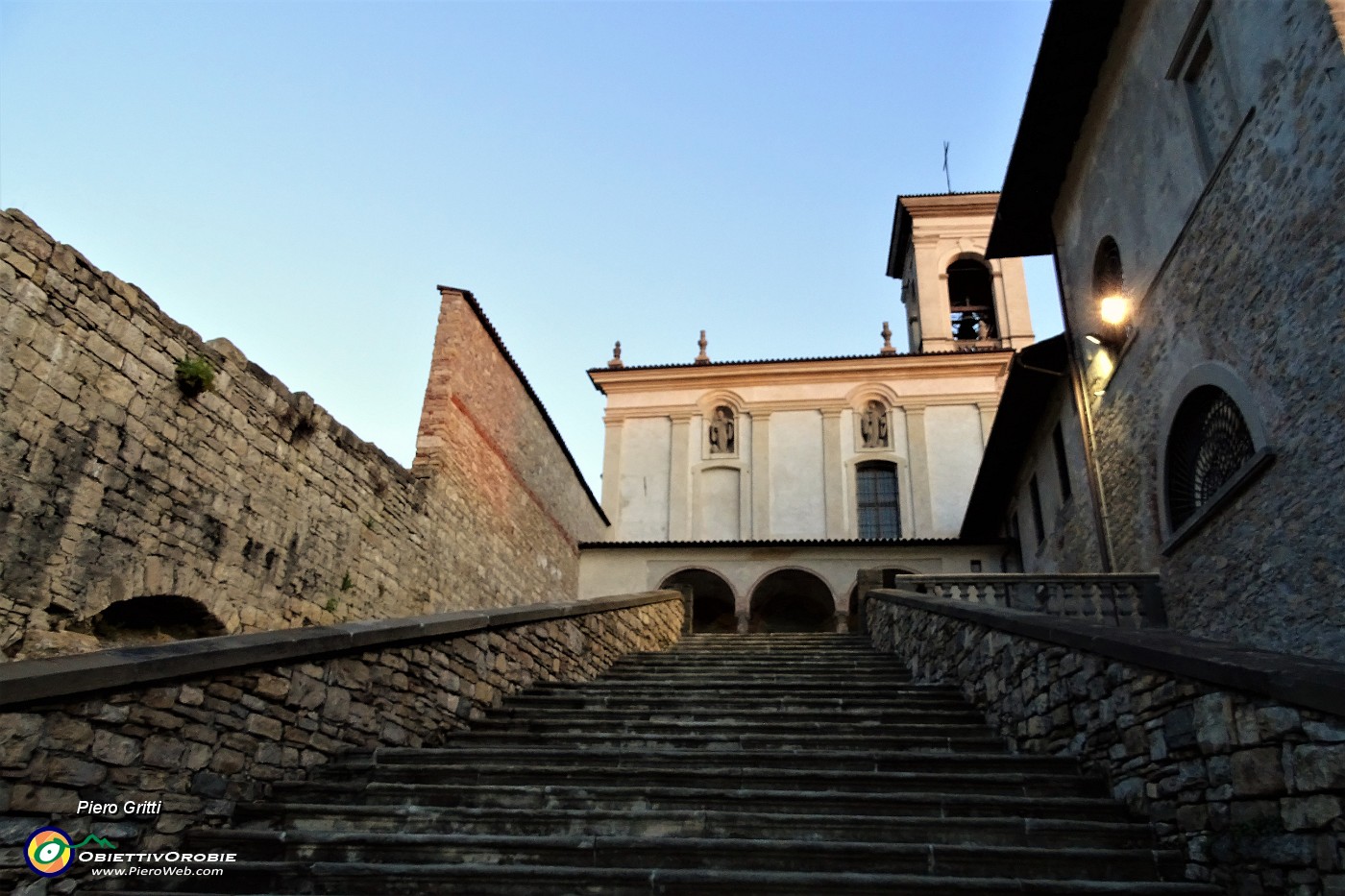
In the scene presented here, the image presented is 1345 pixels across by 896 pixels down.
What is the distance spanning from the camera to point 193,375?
7855 mm

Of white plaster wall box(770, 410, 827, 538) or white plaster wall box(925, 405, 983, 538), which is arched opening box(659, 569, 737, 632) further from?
white plaster wall box(925, 405, 983, 538)

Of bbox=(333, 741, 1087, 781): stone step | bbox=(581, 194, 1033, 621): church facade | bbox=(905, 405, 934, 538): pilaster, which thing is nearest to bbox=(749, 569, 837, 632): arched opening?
bbox=(581, 194, 1033, 621): church facade

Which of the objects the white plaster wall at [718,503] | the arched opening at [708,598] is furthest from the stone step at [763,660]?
the white plaster wall at [718,503]

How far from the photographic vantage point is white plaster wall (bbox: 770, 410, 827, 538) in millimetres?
25219

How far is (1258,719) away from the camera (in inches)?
146

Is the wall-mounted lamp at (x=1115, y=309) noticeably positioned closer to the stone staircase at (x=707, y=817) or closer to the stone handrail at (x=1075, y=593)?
the stone handrail at (x=1075, y=593)

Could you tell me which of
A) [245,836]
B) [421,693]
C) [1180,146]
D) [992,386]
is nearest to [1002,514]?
[992,386]

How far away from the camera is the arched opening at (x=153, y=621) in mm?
7055

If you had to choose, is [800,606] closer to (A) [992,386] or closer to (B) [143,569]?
(A) [992,386]

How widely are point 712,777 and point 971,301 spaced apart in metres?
26.9

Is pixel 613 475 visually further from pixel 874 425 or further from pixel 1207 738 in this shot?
pixel 1207 738

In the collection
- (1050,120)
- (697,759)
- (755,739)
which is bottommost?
(697,759)

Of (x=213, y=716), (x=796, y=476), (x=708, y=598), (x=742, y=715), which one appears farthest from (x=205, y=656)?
(x=796, y=476)

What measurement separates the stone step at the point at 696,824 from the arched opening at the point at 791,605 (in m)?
17.1
